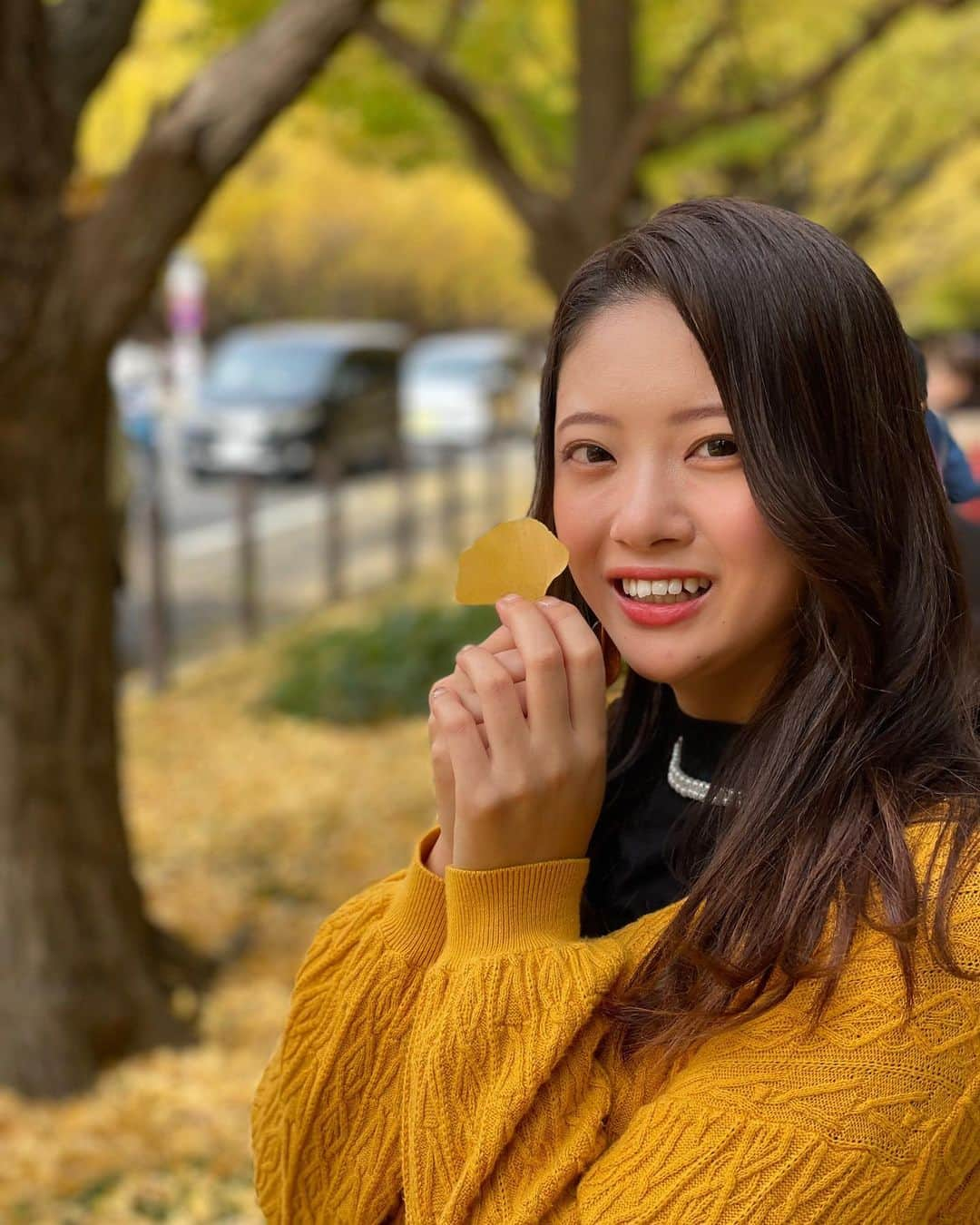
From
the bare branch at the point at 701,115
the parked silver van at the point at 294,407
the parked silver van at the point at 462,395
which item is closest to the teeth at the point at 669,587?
the bare branch at the point at 701,115

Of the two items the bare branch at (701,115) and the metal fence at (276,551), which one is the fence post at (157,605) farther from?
the bare branch at (701,115)

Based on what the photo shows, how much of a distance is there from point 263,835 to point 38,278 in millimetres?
3059

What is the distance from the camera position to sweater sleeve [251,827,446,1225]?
1.58 metres

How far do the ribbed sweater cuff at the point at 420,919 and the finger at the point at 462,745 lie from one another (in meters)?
0.18

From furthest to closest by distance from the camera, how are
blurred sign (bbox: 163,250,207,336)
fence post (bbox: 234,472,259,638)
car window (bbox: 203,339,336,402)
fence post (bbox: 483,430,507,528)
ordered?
car window (bbox: 203,339,336,402) → blurred sign (bbox: 163,250,207,336) → fence post (bbox: 483,430,507,528) → fence post (bbox: 234,472,259,638)

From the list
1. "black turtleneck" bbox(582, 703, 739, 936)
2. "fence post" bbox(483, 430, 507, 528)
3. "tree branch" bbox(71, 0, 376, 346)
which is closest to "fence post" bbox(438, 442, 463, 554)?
"fence post" bbox(483, 430, 507, 528)

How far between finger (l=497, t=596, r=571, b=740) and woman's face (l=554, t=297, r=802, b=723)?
87 millimetres

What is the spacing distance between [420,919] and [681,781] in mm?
327

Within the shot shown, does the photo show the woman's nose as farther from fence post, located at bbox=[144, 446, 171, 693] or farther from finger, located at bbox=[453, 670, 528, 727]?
fence post, located at bbox=[144, 446, 171, 693]

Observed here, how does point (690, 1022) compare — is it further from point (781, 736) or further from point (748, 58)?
point (748, 58)

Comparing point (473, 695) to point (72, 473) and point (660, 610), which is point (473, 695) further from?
point (72, 473)

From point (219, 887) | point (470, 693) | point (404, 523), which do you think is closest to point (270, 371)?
point (404, 523)

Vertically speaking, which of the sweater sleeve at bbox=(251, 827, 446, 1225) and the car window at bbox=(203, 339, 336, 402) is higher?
the car window at bbox=(203, 339, 336, 402)

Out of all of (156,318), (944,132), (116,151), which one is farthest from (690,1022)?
(156,318)
